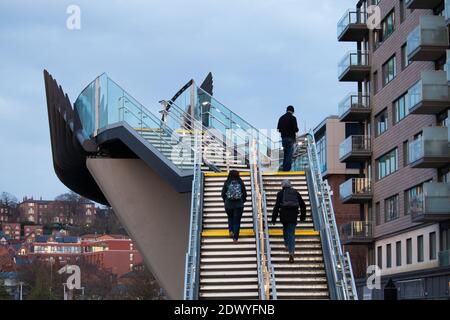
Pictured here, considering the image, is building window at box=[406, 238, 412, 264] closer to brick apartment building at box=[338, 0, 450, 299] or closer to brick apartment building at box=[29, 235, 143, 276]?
brick apartment building at box=[338, 0, 450, 299]

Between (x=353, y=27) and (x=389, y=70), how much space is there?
683cm

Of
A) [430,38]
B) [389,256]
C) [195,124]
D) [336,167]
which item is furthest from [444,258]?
[336,167]

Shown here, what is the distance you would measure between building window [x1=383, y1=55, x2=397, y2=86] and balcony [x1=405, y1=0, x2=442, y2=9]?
791 cm

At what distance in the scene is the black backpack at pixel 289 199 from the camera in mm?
18003

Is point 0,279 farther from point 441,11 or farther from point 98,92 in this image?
point 98,92

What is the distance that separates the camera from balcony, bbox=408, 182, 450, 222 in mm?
45094

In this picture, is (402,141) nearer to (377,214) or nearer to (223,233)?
(377,214)

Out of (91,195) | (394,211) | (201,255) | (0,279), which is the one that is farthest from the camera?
(0,279)

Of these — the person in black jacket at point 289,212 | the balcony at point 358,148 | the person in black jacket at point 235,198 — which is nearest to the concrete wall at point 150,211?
the person in black jacket at point 235,198

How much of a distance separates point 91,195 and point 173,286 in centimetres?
1289

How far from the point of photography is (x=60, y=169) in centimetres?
3716

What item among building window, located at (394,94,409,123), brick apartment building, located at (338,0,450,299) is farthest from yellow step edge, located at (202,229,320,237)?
building window, located at (394,94,409,123)
